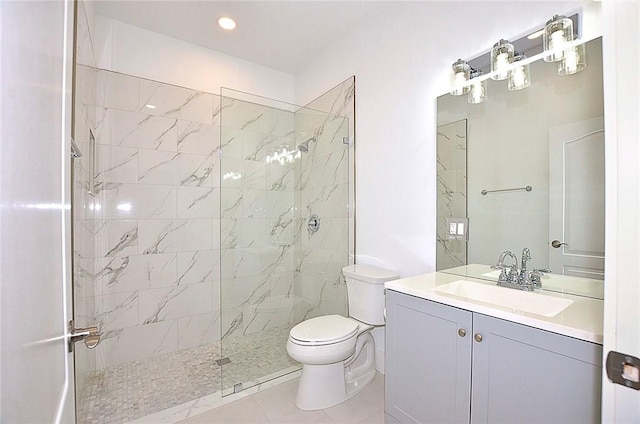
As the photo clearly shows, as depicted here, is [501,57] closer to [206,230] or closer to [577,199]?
[577,199]

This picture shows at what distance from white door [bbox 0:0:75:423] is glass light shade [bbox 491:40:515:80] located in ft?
5.97

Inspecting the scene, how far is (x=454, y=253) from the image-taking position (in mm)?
1868

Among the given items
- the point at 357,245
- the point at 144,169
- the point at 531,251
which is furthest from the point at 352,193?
the point at 144,169

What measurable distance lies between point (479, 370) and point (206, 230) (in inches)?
94.9

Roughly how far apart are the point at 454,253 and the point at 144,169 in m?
2.48

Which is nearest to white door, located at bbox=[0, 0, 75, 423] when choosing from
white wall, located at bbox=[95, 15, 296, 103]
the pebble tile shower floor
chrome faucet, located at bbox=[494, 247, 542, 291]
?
the pebble tile shower floor

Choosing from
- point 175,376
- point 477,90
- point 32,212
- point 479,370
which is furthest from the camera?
point 175,376

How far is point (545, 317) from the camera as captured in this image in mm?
1113

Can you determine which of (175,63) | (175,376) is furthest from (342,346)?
(175,63)

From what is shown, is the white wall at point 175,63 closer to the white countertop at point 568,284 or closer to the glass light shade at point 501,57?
the glass light shade at point 501,57

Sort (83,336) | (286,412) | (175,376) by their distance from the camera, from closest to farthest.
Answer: (83,336) → (286,412) → (175,376)

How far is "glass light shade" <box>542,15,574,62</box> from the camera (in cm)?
140

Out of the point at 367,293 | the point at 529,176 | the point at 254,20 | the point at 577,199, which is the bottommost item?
the point at 367,293

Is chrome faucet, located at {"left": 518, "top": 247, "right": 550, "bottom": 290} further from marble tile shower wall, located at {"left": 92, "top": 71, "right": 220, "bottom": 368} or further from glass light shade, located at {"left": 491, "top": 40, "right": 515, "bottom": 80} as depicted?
marble tile shower wall, located at {"left": 92, "top": 71, "right": 220, "bottom": 368}
